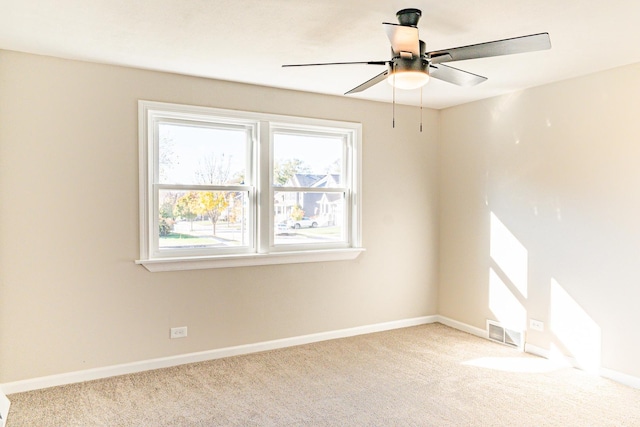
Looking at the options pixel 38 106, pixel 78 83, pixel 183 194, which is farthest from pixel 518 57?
pixel 38 106

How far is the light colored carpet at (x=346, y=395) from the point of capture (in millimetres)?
2914

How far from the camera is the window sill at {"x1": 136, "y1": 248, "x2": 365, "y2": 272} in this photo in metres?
3.73

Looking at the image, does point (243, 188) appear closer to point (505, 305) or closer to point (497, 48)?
point (497, 48)

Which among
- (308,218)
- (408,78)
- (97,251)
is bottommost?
(97,251)

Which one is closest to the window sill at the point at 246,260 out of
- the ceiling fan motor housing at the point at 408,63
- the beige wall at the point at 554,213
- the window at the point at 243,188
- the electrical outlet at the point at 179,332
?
the window at the point at 243,188

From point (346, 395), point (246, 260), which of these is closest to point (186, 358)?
point (246, 260)

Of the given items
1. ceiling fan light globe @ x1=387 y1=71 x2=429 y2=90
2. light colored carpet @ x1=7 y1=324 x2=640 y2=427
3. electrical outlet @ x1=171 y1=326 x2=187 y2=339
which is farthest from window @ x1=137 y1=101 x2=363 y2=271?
ceiling fan light globe @ x1=387 y1=71 x2=429 y2=90

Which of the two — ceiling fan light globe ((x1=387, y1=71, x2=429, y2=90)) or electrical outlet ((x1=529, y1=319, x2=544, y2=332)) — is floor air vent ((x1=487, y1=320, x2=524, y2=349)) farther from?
ceiling fan light globe ((x1=387, y1=71, x2=429, y2=90))

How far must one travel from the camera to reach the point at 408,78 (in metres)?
2.51

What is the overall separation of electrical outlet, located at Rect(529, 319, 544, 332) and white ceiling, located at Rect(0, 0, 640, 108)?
2.20 meters

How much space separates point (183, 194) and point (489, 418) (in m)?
2.96

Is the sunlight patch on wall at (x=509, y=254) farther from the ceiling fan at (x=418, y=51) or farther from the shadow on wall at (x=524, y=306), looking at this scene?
the ceiling fan at (x=418, y=51)

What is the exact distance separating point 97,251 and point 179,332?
97 cm

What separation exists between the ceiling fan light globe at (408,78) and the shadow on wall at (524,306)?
2440mm
